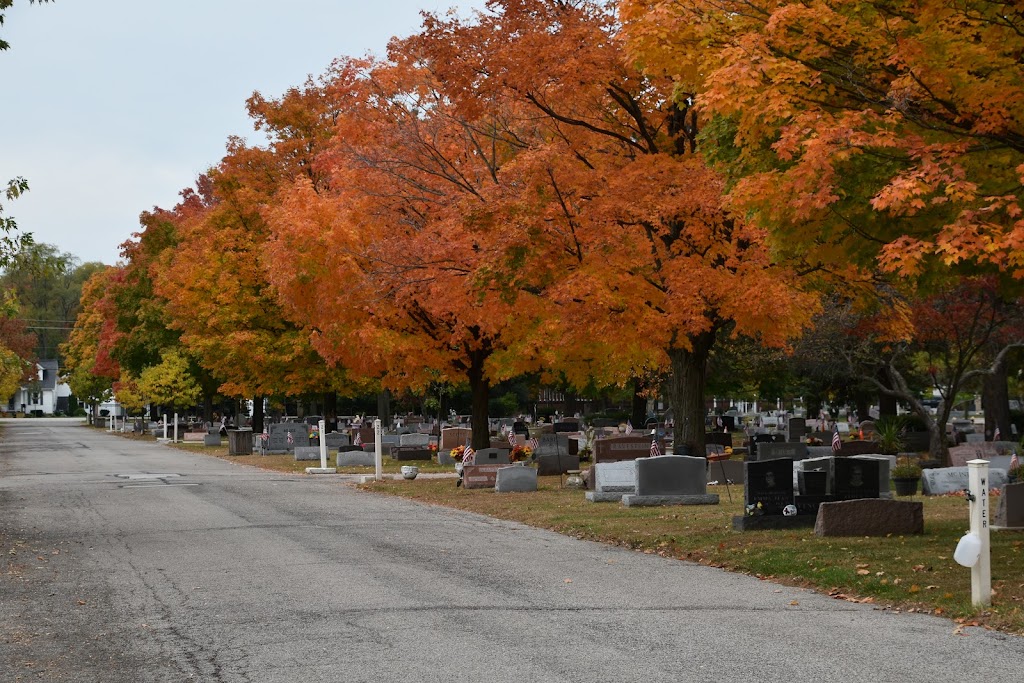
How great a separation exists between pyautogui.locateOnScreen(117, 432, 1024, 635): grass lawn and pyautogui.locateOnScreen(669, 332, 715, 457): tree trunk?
1457 mm

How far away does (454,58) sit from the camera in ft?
64.0

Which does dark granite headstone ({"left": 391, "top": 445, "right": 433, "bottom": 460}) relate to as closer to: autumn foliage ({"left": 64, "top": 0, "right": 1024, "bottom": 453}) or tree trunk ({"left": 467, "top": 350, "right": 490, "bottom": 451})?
autumn foliage ({"left": 64, "top": 0, "right": 1024, "bottom": 453})

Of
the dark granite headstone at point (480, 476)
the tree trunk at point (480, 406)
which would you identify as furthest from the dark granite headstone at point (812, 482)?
the tree trunk at point (480, 406)

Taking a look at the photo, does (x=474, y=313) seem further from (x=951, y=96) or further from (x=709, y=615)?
(x=709, y=615)

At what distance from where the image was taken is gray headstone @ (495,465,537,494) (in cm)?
2358

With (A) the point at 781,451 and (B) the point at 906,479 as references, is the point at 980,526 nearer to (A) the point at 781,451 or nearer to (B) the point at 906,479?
(B) the point at 906,479

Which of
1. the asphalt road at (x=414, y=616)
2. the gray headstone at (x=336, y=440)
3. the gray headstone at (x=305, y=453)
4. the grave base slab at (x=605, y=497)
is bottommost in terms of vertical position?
the asphalt road at (x=414, y=616)

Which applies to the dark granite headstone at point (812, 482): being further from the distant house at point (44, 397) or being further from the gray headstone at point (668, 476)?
the distant house at point (44, 397)

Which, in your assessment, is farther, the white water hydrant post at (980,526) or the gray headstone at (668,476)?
the gray headstone at (668,476)

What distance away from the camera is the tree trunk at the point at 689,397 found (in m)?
23.2

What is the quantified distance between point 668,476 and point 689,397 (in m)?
4.25

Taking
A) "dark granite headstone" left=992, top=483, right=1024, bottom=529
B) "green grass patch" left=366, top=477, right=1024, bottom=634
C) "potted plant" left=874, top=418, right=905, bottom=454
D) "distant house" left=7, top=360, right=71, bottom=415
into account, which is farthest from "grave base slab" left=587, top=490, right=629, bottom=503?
"distant house" left=7, top=360, right=71, bottom=415

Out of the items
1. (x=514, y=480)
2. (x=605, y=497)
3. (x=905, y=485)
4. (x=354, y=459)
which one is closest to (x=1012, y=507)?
(x=905, y=485)

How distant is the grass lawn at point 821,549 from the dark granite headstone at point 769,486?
504 millimetres
